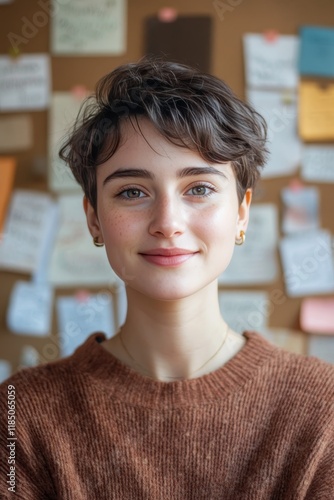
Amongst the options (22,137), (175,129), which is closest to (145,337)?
(175,129)

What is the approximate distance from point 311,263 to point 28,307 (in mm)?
726

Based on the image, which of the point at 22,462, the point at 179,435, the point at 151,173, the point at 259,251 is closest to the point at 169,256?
the point at 151,173

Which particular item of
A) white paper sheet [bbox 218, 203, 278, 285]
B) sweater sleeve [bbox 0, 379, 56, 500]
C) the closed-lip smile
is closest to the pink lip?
the closed-lip smile

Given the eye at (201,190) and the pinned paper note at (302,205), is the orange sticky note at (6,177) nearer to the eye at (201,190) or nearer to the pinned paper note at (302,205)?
the pinned paper note at (302,205)

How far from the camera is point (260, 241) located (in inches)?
66.6

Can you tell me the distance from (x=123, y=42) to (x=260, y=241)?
599 mm

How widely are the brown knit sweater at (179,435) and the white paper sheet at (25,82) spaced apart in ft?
3.05

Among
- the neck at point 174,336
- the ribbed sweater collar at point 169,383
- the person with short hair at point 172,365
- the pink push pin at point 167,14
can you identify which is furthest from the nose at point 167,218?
the pink push pin at point 167,14

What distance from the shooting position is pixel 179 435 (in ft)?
3.10

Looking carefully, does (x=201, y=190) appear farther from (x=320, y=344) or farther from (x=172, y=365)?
(x=320, y=344)

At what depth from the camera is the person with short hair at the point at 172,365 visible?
0.90m

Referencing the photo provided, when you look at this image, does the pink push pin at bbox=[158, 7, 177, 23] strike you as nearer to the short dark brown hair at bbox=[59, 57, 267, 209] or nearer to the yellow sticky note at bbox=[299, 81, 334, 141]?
the yellow sticky note at bbox=[299, 81, 334, 141]

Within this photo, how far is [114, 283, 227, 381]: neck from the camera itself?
969 millimetres

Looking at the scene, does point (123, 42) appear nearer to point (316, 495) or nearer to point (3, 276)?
point (3, 276)
